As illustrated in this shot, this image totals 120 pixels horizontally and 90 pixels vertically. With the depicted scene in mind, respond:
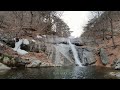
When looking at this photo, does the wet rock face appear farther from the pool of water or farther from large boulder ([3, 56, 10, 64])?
large boulder ([3, 56, 10, 64])

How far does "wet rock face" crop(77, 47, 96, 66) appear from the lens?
25.4 m

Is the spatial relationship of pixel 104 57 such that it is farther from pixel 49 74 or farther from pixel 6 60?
pixel 6 60

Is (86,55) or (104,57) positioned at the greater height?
(86,55)

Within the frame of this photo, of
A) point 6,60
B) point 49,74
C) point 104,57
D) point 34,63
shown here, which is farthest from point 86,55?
point 49,74

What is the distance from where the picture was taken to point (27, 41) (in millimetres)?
24531

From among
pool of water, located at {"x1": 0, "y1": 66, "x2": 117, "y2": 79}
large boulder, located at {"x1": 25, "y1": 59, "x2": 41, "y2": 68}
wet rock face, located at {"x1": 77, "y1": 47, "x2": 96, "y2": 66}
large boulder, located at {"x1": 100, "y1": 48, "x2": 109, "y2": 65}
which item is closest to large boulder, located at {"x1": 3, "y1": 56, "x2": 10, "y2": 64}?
pool of water, located at {"x1": 0, "y1": 66, "x2": 117, "y2": 79}

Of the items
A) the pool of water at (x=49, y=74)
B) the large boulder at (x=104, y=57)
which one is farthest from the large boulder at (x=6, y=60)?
the large boulder at (x=104, y=57)

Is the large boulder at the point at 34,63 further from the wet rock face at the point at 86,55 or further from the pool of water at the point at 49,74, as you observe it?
the wet rock face at the point at 86,55

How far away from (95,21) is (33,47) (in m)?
18.0

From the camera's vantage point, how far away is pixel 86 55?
86.4 ft

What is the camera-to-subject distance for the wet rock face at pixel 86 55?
1000 inches

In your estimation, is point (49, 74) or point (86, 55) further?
point (86, 55)
